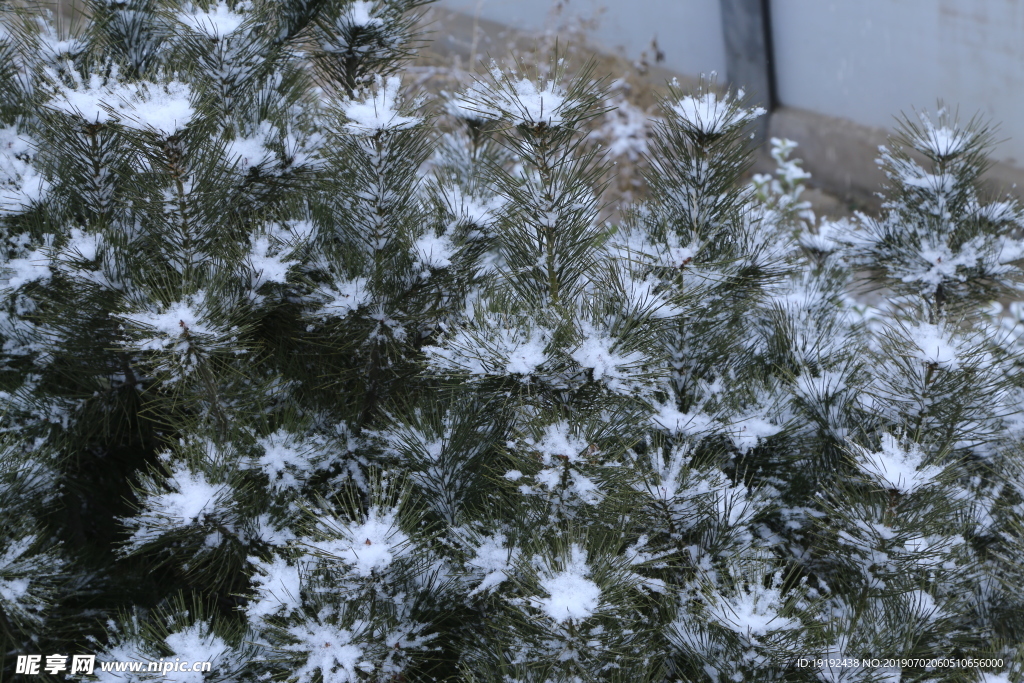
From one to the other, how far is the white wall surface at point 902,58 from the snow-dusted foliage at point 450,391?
3.28 m

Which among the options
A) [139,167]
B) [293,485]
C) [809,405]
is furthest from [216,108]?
[809,405]

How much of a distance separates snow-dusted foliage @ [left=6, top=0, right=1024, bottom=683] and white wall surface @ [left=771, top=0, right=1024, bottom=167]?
10.7 ft

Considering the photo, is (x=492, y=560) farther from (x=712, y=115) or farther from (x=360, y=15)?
(x=360, y=15)

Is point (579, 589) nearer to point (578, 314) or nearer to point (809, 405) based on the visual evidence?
point (578, 314)

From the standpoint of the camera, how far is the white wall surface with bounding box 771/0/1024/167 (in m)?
4.36

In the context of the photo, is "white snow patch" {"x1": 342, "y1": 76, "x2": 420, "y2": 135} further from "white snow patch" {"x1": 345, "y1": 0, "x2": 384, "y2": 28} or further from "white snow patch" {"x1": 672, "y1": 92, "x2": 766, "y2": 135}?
"white snow patch" {"x1": 672, "y1": 92, "x2": 766, "y2": 135}

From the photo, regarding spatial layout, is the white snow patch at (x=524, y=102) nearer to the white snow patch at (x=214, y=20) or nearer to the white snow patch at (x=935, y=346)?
the white snow patch at (x=214, y=20)

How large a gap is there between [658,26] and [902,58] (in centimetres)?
186

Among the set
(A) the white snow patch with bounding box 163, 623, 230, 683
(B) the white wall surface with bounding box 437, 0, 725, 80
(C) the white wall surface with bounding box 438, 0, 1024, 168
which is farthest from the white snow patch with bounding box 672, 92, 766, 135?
(B) the white wall surface with bounding box 437, 0, 725, 80

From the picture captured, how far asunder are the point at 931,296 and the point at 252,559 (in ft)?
3.63

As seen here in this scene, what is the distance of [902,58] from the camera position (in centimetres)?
486

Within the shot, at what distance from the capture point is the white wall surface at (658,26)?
5.82 metres

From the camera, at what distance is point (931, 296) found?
1.36m

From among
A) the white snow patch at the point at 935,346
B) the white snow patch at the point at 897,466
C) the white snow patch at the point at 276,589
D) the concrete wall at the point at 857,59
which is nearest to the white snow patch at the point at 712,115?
the white snow patch at the point at 935,346
